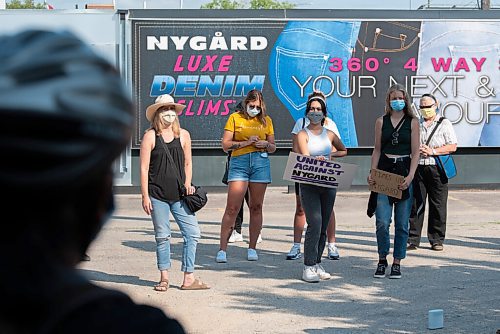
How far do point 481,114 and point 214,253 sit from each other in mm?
11451

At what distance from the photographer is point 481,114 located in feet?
68.4

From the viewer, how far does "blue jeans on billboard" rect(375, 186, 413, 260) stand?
29.5 ft

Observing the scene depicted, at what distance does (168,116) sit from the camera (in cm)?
838

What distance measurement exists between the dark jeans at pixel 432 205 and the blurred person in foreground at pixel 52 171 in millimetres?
10034

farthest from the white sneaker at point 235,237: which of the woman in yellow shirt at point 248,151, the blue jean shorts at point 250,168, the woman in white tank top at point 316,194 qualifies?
the woman in white tank top at point 316,194

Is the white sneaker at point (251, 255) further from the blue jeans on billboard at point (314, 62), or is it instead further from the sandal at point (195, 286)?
A: the blue jeans on billboard at point (314, 62)

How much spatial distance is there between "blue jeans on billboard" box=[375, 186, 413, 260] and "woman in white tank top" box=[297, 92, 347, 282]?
18.3 inches

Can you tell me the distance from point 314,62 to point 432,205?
9896 millimetres

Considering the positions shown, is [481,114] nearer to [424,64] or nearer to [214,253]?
[424,64]

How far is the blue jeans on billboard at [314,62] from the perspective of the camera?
20.5 meters

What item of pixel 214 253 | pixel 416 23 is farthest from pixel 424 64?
pixel 214 253

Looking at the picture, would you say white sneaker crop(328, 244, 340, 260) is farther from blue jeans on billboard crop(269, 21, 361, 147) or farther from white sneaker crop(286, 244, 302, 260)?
blue jeans on billboard crop(269, 21, 361, 147)

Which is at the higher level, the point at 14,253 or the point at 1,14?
the point at 1,14

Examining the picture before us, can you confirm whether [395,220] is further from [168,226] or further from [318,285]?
[168,226]
